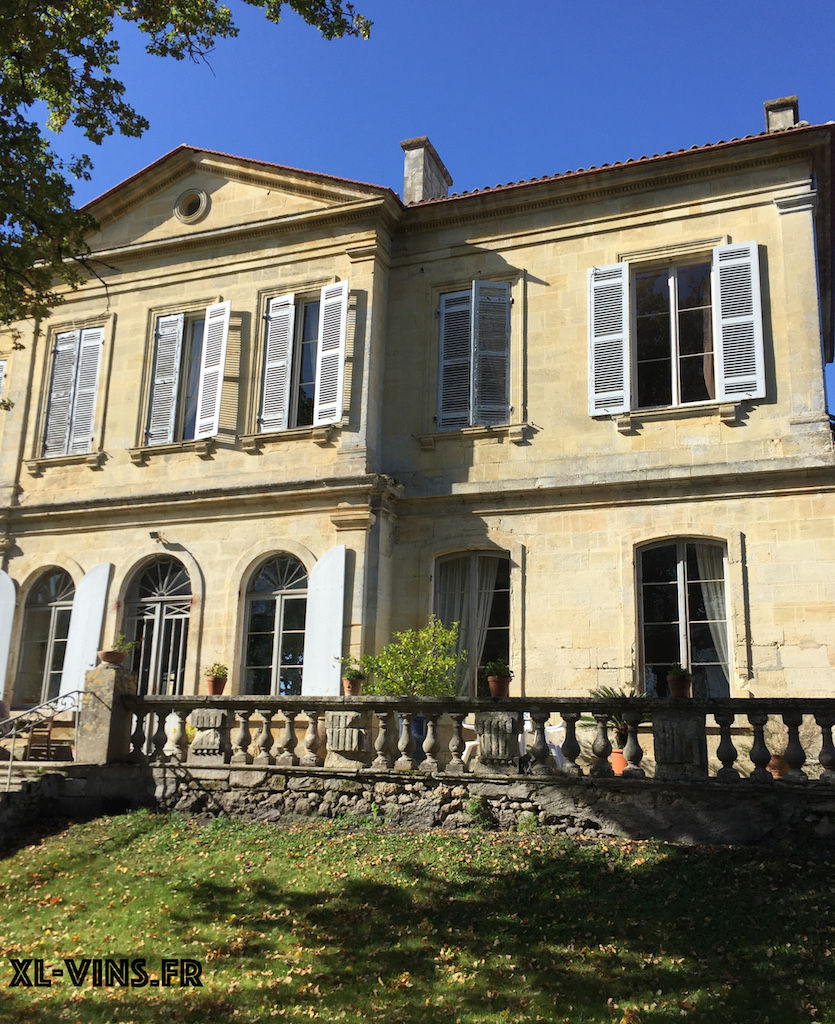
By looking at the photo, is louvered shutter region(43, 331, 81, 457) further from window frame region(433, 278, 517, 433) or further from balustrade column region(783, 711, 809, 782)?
balustrade column region(783, 711, 809, 782)

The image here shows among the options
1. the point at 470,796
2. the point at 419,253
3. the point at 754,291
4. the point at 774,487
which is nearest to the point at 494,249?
the point at 419,253

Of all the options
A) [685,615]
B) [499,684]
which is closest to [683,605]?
[685,615]

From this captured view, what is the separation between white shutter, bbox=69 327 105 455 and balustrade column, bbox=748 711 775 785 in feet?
34.6

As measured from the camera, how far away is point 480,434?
12.6m

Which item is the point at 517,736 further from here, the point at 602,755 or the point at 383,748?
the point at 383,748

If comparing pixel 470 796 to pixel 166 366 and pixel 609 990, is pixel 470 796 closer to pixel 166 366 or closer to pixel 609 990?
pixel 609 990

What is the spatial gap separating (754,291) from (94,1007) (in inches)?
398

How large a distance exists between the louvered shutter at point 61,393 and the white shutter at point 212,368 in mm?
2306

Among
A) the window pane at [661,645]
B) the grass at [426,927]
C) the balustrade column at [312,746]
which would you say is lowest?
the grass at [426,927]

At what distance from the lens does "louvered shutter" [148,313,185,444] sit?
14.0 metres

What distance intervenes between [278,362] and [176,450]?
1.97 meters

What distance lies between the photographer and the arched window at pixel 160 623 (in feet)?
43.3

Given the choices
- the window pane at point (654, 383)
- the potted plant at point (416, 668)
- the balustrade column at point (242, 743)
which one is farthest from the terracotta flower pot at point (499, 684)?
the window pane at point (654, 383)

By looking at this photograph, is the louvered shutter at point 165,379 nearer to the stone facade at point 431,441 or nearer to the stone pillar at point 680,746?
the stone facade at point 431,441
